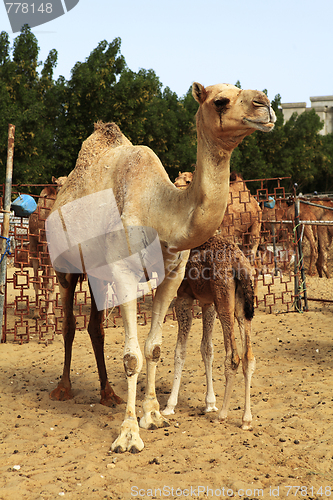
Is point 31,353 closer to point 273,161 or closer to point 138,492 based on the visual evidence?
point 138,492

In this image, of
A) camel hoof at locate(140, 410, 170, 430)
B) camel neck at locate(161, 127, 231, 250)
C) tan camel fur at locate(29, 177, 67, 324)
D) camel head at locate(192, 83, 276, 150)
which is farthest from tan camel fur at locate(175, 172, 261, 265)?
camel head at locate(192, 83, 276, 150)

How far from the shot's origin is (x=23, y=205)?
24.5 feet

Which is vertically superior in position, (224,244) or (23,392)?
(224,244)

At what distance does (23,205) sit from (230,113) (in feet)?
16.0

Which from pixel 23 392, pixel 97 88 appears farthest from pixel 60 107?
pixel 23 392

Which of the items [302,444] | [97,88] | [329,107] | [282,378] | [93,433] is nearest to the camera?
[302,444]

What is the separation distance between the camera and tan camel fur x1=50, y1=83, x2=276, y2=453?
3.45 m

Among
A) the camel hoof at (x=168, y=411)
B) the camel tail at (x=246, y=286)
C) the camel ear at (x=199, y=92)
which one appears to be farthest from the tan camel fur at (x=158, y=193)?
the camel tail at (x=246, y=286)

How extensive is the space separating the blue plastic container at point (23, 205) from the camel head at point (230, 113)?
4526mm

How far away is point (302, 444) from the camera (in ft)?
13.0

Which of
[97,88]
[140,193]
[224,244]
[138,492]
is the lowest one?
[138,492]

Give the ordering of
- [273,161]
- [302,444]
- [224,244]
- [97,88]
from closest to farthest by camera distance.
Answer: [302,444], [224,244], [97,88], [273,161]

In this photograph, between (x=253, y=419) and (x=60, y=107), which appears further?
(x=60, y=107)

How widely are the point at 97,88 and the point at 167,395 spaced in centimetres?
1920
